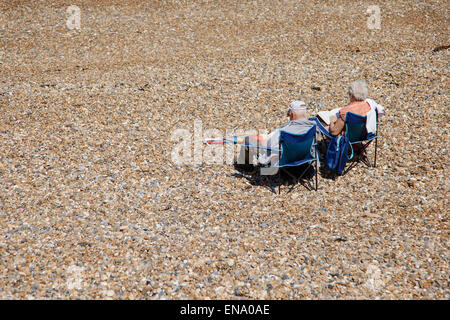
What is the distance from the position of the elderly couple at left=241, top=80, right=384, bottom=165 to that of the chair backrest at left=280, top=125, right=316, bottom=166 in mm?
175

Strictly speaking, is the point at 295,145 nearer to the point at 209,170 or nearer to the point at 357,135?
the point at 357,135

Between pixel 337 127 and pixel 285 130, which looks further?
pixel 337 127

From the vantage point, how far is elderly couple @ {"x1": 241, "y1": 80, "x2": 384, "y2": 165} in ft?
17.9

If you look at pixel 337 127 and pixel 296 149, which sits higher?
pixel 337 127

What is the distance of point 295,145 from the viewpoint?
204 inches

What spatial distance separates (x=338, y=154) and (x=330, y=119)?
634 mm

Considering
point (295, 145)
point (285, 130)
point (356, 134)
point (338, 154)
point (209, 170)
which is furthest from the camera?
point (209, 170)

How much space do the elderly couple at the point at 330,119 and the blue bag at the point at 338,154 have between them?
0.70ft

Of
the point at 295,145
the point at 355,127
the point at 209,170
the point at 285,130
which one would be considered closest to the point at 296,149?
the point at 295,145

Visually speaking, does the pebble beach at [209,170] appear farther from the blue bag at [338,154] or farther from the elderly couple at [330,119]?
the elderly couple at [330,119]

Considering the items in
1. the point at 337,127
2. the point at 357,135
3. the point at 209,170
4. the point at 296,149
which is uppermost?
the point at 337,127

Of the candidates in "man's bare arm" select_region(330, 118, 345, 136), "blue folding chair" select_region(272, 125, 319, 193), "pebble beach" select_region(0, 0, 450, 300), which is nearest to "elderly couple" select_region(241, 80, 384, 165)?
"man's bare arm" select_region(330, 118, 345, 136)

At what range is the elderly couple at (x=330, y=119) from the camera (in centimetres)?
545
